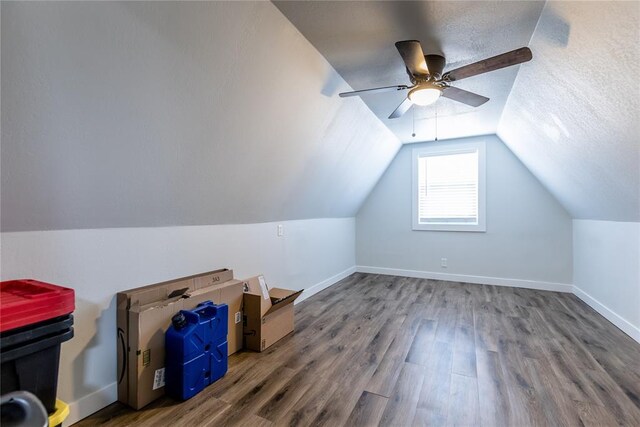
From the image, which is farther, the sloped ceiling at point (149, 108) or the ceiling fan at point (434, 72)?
the ceiling fan at point (434, 72)

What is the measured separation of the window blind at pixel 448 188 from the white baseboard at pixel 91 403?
183 inches

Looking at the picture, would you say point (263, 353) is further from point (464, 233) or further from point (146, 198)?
point (464, 233)

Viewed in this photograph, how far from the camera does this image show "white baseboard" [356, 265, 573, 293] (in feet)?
14.2

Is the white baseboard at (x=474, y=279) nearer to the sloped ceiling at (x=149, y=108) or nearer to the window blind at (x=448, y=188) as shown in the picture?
the window blind at (x=448, y=188)

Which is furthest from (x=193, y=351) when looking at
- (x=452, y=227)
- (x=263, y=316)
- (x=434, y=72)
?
(x=452, y=227)

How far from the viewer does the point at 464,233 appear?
15.9 feet

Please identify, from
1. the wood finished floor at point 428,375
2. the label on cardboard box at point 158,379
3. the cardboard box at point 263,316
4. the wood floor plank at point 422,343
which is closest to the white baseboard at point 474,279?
the wood finished floor at point 428,375

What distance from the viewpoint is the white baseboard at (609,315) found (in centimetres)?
270

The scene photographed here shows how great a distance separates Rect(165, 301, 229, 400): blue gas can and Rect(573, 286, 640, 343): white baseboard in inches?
142

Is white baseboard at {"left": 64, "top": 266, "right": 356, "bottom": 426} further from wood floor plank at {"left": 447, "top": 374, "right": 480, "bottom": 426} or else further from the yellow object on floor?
wood floor plank at {"left": 447, "top": 374, "right": 480, "bottom": 426}

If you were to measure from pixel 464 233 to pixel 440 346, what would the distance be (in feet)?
9.06

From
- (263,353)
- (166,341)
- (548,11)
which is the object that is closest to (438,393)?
(263,353)

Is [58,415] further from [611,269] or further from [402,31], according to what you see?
[611,269]

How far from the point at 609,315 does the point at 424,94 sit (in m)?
3.18
